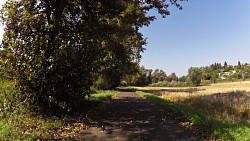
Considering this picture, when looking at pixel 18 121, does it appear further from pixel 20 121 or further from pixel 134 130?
pixel 134 130

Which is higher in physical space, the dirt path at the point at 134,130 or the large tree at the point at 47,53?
the large tree at the point at 47,53

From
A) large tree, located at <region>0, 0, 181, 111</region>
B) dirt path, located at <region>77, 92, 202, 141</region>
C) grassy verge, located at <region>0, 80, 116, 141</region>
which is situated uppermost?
large tree, located at <region>0, 0, 181, 111</region>

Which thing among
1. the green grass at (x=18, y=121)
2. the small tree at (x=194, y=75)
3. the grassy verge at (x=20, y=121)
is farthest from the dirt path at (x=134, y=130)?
the small tree at (x=194, y=75)

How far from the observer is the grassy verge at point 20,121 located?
9.02m

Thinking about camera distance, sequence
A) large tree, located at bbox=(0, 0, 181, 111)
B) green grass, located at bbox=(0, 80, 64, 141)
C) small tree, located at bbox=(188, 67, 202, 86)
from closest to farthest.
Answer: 1. green grass, located at bbox=(0, 80, 64, 141)
2. large tree, located at bbox=(0, 0, 181, 111)
3. small tree, located at bbox=(188, 67, 202, 86)

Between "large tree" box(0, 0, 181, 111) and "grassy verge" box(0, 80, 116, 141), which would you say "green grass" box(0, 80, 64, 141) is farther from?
"large tree" box(0, 0, 181, 111)

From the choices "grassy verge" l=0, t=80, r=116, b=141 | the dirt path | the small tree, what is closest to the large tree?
"grassy verge" l=0, t=80, r=116, b=141

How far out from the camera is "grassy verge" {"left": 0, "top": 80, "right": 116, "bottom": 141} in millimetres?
9023

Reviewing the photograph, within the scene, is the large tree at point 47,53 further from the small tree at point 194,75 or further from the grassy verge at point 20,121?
the small tree at point 194,75

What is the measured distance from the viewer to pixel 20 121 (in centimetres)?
1137

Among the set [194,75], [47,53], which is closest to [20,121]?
[47,53]

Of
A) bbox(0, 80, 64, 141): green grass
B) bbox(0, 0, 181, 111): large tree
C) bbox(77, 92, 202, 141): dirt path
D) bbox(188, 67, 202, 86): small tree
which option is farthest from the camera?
bbox(188, 67, 202, 86): small tree

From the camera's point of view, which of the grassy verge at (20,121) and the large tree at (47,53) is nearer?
the grassy verge at (20,121)

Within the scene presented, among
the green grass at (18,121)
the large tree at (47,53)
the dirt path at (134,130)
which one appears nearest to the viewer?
the green grass at (18,121)
